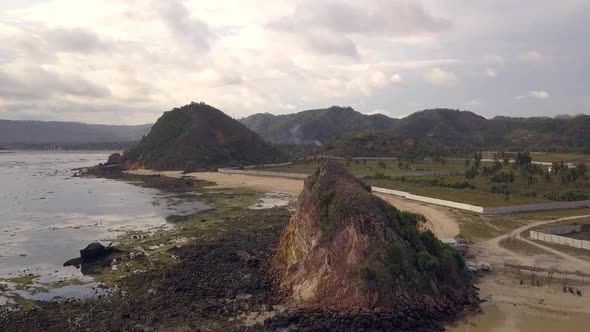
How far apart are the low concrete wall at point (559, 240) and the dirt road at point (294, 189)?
21.2 ft

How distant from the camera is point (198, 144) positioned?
144375 mm

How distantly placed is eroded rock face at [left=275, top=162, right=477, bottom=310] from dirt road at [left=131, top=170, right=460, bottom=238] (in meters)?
13.5

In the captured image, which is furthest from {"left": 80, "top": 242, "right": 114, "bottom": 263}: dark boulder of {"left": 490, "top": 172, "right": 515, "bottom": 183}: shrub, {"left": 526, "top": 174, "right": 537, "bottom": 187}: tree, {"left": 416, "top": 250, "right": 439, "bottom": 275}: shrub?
{"left": 490, "top": 172, "right": 515, "bottom": 183}: shrub

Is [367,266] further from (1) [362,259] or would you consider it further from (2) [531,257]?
(2) [531,257]

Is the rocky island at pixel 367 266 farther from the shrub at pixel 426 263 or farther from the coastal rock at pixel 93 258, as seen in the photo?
the coastal rock at pixel 93 258

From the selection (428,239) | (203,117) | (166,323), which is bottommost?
(166,323)

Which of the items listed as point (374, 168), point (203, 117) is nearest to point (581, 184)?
point (374, 168)

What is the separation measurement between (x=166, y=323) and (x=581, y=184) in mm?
66407

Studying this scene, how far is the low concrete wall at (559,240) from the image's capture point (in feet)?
138

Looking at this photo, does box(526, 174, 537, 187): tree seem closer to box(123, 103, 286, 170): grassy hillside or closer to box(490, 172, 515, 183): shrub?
box(490, 172, 515, 183): shrub

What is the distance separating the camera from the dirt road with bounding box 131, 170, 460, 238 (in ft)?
166

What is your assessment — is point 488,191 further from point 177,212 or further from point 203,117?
point 203,117

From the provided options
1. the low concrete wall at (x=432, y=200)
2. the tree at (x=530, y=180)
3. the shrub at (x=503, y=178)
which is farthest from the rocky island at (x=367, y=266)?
the shrub at (x=503, y=178)

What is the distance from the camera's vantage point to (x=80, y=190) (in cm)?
9369
